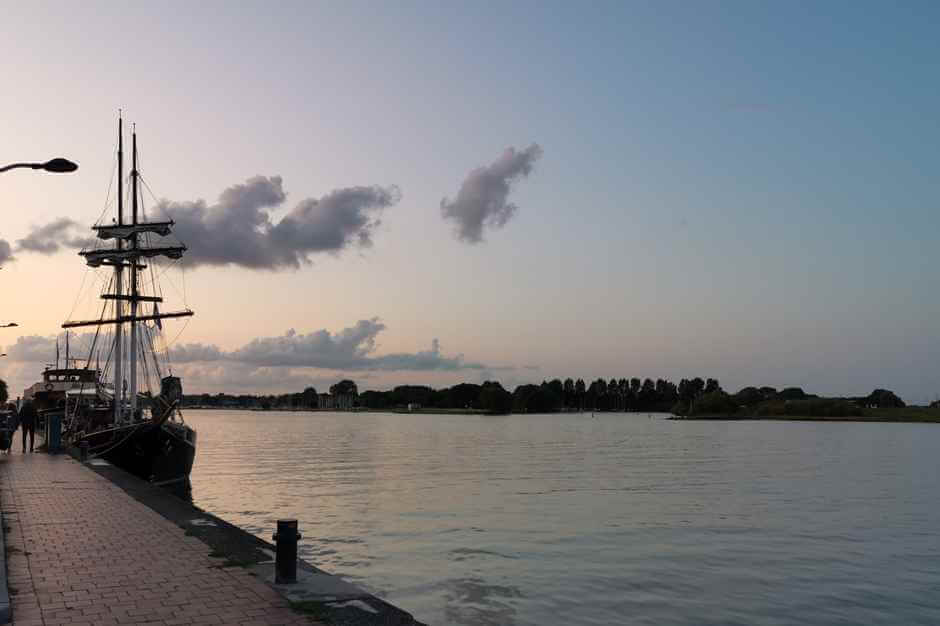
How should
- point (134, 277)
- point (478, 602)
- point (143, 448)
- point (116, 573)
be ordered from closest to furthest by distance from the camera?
point (116, 573), point (478, 602), point (143, 448), point (134, 277)

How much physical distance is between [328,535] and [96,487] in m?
6.45

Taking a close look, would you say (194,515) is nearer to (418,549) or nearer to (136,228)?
(418,549)

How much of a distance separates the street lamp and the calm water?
926 centimetres

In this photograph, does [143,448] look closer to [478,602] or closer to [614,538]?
[614,538]

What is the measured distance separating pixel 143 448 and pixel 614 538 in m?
22.0

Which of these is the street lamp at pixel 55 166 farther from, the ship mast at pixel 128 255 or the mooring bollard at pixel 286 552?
the ship mast at pixel 128 255

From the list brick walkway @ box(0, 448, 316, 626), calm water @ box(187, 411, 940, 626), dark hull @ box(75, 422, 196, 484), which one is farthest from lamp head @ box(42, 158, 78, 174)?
dark hull @ box(75, 422, 196, 484)

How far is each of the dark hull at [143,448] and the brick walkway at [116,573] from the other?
16.5 meters

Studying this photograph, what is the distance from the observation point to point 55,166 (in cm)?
1184

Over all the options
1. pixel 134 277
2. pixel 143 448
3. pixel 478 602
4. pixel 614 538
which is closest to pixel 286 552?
pixel 478 602

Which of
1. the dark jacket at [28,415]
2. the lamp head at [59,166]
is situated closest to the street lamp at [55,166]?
the lamp head at [59,166]

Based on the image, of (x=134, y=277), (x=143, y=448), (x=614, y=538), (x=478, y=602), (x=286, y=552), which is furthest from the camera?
(x=134, y=277)

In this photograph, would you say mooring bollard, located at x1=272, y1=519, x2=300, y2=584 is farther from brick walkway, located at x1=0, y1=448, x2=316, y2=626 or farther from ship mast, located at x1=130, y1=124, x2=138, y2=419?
ship mast, located at x1=130, y1=124, x2=138, y2=419

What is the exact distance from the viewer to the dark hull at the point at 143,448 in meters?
34.7
